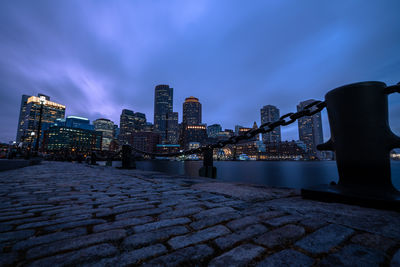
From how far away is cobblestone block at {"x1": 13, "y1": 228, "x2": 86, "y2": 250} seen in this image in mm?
1258

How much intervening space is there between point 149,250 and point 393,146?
9.61 ft

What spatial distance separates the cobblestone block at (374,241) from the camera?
3.96ft

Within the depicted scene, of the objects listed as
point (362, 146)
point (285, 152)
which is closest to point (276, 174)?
point (362, 146)

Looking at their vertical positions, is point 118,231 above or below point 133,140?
below

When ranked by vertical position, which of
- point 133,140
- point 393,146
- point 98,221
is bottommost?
point 98,221

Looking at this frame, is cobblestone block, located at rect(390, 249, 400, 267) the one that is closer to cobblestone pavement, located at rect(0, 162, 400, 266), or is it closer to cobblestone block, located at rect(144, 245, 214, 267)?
cobblestone pavement, located at rect(0, 162, 400, 266)

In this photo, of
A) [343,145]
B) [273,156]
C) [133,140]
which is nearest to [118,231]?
[343,145]

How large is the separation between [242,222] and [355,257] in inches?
31.9

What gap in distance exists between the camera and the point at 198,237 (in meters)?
1.39

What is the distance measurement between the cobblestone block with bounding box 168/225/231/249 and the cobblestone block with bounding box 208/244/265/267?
0.25 metres

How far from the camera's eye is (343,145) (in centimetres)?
248

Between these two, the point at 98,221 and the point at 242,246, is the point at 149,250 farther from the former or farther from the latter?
the point at 98,221

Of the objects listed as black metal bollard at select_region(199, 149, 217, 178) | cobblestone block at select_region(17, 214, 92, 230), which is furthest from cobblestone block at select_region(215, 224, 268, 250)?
black metal bollard at select_region(199, 149, 217, 178)

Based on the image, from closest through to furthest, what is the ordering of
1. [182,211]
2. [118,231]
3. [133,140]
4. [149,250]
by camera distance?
[149,250] → [118,231] → [182,211] → [133,140]
